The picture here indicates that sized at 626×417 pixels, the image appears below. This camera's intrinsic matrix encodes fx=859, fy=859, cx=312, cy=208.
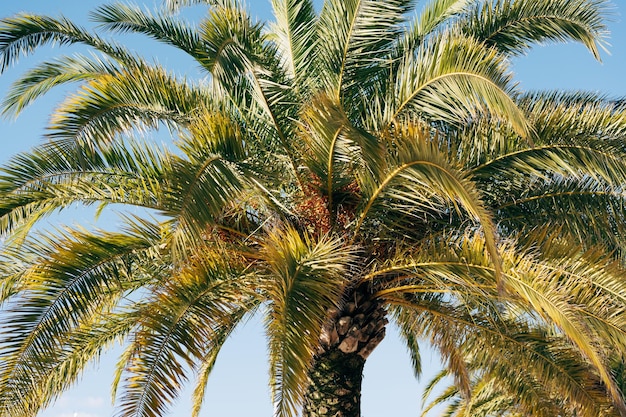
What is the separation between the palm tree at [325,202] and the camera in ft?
26.2

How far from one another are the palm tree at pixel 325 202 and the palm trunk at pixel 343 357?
2 centimetres

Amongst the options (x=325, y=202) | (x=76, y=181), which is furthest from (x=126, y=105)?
(x=325, y=202)

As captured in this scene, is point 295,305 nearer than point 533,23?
Yes

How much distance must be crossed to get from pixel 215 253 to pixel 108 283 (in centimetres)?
113

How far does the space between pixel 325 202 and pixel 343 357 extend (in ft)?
6.07

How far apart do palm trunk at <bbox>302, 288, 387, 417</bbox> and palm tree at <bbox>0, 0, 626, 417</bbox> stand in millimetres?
25

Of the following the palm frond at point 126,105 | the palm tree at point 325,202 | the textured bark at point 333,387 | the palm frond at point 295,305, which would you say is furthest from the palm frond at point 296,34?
the textured bark at point 333,387

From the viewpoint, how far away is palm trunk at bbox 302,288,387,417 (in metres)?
9.68

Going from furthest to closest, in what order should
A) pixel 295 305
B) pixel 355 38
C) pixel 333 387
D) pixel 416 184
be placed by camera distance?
pixel 333 387 < pixel 355 38 < pixel 416 184 < pixel 295 305

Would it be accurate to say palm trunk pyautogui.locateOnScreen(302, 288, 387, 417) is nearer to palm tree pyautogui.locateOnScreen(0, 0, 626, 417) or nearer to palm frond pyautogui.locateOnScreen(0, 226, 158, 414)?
palm tree pyautogui.locateOnScreen(0, 0, 626, 417)

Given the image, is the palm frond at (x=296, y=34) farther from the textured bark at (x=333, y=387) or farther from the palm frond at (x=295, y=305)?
the textured bark at (x=333, y=387)

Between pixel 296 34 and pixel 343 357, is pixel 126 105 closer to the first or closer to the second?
pixel 296 34

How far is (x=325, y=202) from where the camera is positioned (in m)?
9.32

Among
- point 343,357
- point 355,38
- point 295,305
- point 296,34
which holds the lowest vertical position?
point 295,305
